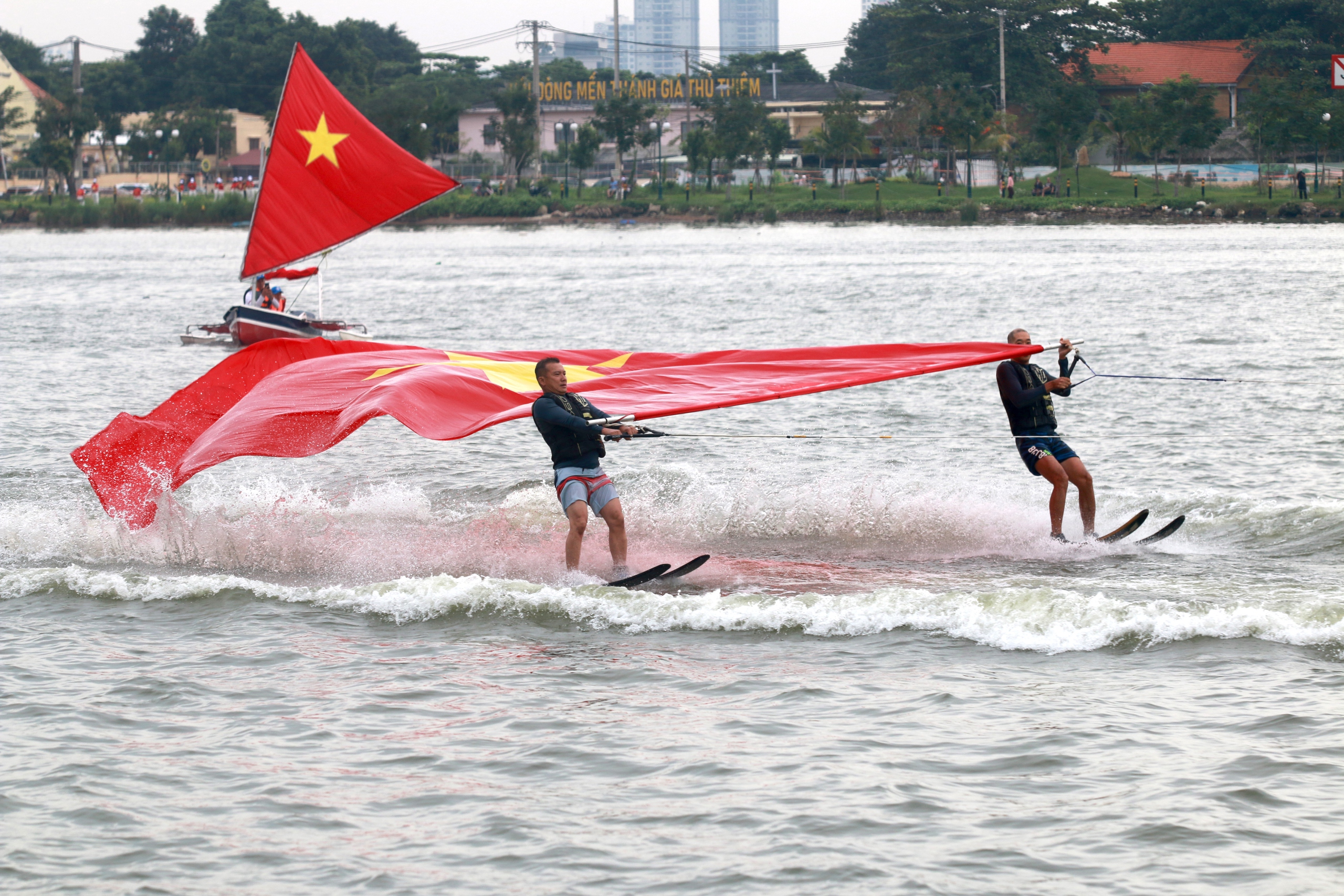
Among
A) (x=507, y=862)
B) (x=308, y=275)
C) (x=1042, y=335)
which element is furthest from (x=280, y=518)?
(x=1042, y=335)

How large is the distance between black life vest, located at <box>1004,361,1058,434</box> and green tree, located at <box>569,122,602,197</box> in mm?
87196

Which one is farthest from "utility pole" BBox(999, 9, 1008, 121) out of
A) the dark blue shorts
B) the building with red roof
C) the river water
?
the dark blue shorts

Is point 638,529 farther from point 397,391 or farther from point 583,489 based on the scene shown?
point 397,391

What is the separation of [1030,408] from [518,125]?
95297 mm

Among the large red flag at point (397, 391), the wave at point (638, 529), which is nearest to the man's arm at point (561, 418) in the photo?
the large red flag at point (397, 391)

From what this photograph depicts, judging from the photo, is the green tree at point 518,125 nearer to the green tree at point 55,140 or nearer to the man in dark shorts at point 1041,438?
the green tree at point 55,140

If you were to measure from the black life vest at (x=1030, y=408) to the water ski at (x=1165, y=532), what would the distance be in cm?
128

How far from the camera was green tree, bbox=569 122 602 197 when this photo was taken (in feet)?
322

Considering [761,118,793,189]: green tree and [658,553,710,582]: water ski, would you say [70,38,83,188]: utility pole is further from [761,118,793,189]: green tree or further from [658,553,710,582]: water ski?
[658,553,710,582]: water ski

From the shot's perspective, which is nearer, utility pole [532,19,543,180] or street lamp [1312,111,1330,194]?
street lamp [1312,111,1330,194]

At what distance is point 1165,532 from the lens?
1297 cm

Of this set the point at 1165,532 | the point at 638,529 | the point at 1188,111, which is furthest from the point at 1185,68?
the point at 638,529

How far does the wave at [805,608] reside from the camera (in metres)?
10.2

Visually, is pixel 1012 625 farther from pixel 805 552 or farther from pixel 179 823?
pixel 179 823
